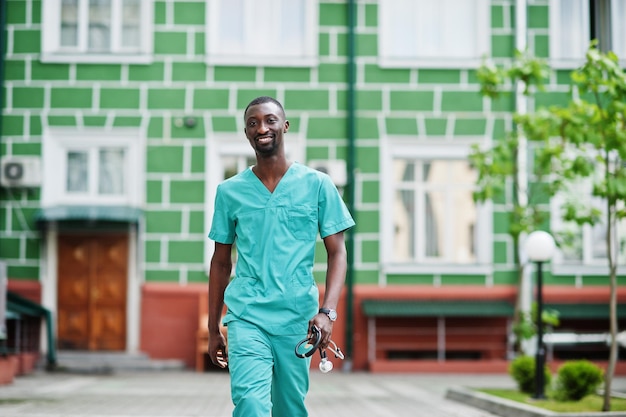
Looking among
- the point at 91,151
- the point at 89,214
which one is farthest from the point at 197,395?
the point at 91,151

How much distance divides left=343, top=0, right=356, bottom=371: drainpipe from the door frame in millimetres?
3444

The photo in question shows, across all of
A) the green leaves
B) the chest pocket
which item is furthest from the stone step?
the chest pocket

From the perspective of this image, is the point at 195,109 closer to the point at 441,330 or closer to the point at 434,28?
the point at 434,28

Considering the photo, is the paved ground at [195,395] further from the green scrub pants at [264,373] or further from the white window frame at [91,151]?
the green scrub pants at [264,373]

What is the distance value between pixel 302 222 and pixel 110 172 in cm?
1258

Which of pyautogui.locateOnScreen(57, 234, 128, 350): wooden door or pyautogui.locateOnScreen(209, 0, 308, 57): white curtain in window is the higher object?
pyautogui.locateOnScreen(209, 0, 308, 57): white curtain in window

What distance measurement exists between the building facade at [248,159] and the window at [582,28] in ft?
0.57

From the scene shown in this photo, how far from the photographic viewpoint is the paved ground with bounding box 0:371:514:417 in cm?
1097

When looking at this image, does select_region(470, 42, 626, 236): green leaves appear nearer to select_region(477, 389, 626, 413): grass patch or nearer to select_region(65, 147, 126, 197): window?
select_region(477, 389, 626, 413): grass patch

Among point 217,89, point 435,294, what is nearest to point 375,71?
point 217,89

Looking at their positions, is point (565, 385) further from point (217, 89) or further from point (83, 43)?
point (83, 43)

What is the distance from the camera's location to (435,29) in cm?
1786

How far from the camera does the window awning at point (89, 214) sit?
645 inches

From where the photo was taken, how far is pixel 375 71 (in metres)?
17.5
